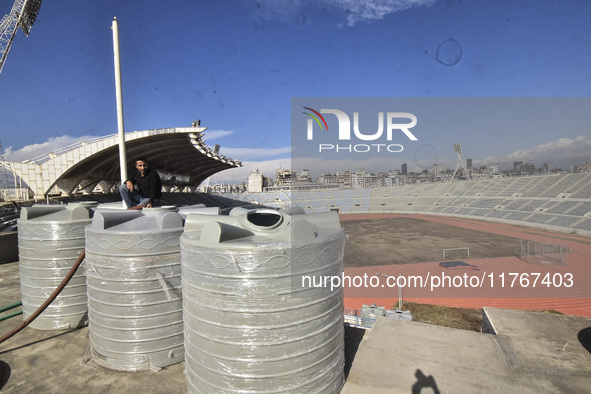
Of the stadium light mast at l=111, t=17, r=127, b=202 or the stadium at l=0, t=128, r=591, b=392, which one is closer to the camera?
the stadium at l=0, t=128, r=591, b=392

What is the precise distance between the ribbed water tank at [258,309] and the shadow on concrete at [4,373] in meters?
2.84

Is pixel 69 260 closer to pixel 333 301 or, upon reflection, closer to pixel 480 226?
pixel 333 301

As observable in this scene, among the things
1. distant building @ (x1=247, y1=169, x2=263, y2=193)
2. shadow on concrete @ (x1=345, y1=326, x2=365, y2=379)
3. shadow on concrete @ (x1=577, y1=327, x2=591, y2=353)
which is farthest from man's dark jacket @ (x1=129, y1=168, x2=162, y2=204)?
distant building @ (x1=247, y1=169, x2=263, y2=193)

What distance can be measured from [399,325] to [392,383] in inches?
57.4

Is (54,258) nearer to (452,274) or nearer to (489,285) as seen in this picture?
(489,285)

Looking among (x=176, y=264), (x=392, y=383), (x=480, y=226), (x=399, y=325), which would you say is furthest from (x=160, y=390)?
(x=480, y=226)

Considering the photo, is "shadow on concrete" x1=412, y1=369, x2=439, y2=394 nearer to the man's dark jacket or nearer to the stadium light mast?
the man's dark jacket

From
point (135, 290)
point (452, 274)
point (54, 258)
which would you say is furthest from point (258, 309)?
point (452, 274)

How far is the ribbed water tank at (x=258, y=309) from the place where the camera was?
2678 mm

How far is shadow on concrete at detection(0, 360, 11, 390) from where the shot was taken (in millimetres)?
3873

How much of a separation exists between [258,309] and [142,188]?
149 inches

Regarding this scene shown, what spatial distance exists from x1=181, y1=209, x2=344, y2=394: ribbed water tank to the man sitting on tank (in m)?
2.65

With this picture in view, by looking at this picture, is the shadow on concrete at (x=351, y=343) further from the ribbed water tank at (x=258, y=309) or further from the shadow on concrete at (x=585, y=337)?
the shadow on concrete at (x=585, y=337)

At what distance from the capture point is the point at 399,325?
4.62 m
